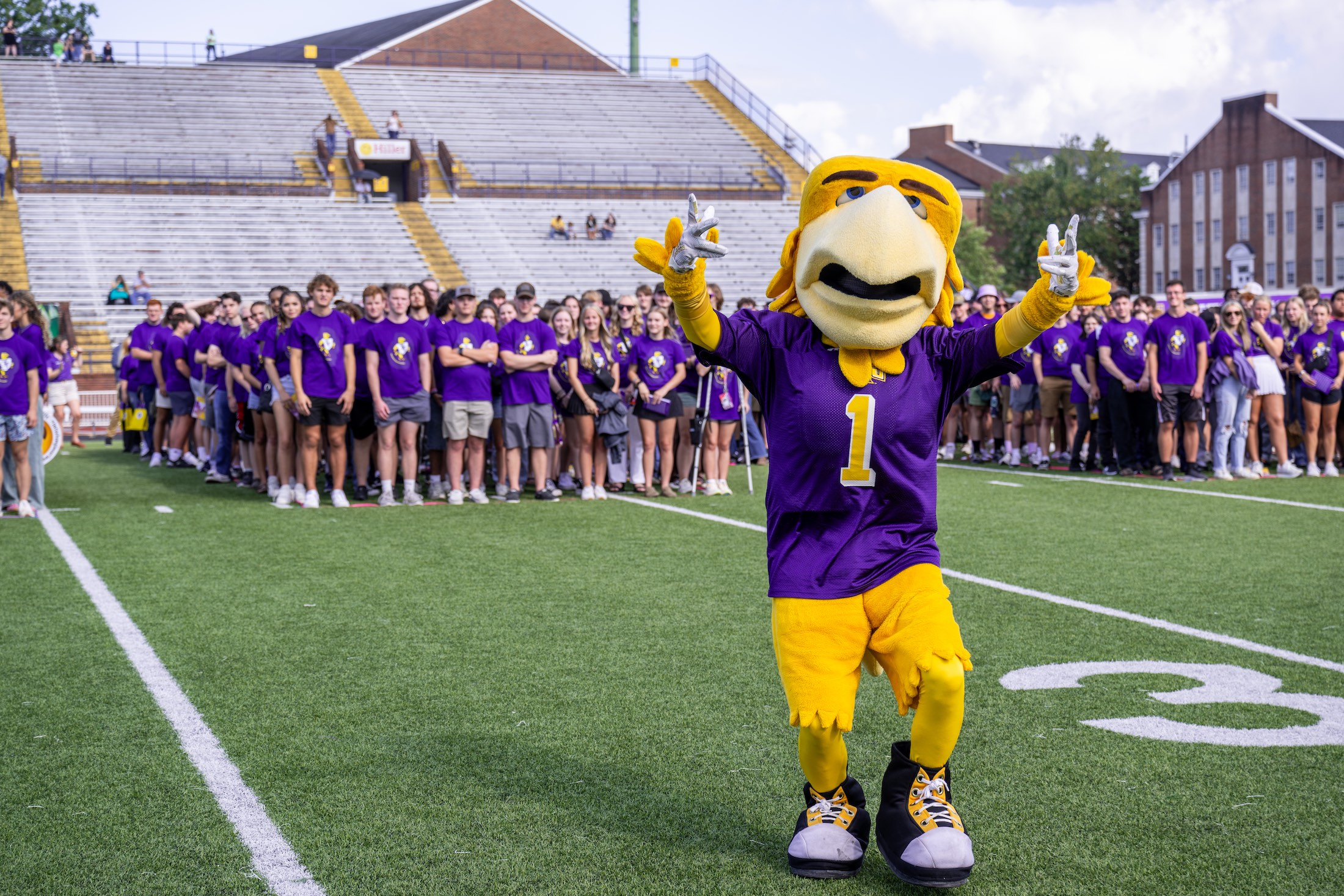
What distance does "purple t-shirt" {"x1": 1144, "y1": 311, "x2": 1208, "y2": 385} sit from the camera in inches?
529

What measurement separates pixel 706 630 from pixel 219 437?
380 inches

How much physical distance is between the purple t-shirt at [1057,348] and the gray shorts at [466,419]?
6.39 metres

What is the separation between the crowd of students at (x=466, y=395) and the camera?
1175 centimetres

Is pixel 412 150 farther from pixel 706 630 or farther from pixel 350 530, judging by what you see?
pixel 706 630

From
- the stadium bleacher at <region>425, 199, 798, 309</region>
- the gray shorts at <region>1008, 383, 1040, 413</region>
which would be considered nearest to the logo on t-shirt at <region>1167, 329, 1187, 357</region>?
the gray shorts at <region>1008, 383, 1040, 413</region>

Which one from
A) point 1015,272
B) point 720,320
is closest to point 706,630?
point 720,320

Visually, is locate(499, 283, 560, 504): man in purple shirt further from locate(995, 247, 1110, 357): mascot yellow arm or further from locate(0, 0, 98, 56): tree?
locate(0, 0, 98, 56): tree

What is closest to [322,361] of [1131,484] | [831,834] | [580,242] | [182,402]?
[182,402]

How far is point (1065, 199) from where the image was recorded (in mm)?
60594

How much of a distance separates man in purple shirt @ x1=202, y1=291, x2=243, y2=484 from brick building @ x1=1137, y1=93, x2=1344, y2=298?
48421 millimetres

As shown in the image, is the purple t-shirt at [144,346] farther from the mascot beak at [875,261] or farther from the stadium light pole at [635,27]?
the stadium light pole at [635,27]

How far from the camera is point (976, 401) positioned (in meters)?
16.6

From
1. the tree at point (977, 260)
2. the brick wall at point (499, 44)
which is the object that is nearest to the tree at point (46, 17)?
the brick wall at point (499, 44)

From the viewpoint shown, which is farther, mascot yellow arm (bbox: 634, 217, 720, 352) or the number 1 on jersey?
the number 1 on jersey
